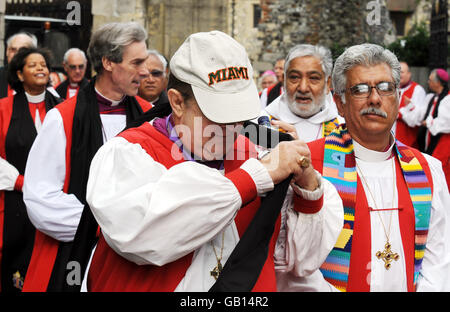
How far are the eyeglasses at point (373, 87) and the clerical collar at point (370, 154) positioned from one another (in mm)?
234

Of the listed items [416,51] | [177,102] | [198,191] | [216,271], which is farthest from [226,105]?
[416,51]

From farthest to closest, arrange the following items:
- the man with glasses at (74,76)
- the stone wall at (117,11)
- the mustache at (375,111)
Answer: the stone wall at (117,11) → the man with glasses at (74,76) → the mustache at (375,111)

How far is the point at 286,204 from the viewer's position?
89.6 inches

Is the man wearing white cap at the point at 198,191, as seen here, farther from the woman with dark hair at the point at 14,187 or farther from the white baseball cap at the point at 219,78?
the woman with dark hair at the point at 14,187

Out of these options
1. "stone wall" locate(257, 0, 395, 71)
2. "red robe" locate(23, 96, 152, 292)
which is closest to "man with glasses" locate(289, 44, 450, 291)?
"red robe" locate(23, 96, 152, 292)

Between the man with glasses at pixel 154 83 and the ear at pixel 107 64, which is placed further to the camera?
the man with glasses at pixel 154 83

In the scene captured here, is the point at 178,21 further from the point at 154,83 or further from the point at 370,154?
the point at 370,154

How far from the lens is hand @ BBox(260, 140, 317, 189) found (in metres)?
2.03

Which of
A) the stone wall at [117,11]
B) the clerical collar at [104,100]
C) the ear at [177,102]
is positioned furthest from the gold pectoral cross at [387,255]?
the stone wall at [117,11]

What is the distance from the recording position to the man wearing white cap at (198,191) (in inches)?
75.3

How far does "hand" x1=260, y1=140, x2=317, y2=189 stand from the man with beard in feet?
9.03

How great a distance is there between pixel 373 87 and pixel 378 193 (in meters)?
0.49

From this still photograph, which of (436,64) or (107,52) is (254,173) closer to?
(107,52)
